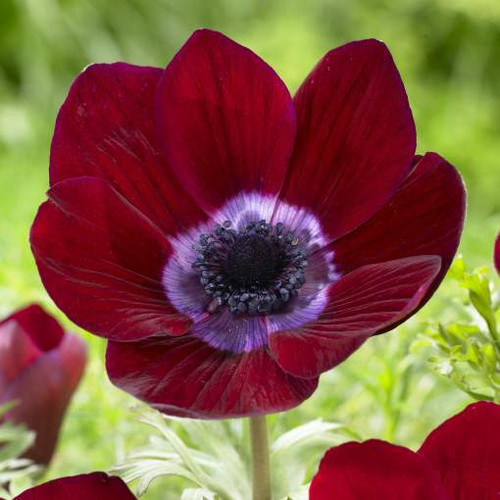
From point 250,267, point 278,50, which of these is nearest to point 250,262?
point 250,267

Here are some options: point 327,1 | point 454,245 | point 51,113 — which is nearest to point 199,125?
point 454,245

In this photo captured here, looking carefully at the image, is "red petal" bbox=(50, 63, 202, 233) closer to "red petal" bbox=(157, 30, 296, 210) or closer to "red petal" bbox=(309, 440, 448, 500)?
"red petal" bbox=(157, 30, 296, 210)

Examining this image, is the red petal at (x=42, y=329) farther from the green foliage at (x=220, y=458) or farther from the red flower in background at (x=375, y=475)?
the red flower in background at (x=375, y=475)

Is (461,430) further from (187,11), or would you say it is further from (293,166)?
(187,11)

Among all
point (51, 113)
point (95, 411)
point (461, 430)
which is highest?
point (461, 430)

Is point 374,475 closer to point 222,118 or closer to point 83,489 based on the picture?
point 83,489

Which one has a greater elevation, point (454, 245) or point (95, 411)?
point (454, 245)

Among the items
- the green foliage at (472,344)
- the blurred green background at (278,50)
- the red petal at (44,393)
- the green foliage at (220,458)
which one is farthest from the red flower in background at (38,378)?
the blurred green background at (278,50)

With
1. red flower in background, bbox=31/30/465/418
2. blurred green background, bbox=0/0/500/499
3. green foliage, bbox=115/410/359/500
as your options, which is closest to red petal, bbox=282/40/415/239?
red flower in background, bbox=31/30/465/418
